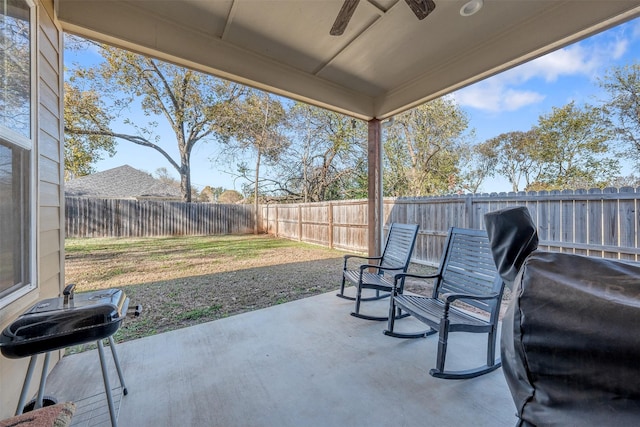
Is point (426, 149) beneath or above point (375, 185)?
above

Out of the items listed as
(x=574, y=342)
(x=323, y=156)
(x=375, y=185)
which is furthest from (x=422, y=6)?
(x=323, y=156)

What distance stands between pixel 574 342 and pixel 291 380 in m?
1.56

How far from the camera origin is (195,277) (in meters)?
4.52

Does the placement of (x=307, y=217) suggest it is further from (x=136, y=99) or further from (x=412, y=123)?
(x=136, y=99)

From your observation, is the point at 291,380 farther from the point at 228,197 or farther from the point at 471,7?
the point at 228,197

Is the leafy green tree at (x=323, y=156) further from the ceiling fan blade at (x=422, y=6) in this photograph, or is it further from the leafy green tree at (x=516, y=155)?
the ceiling fan blade at (x=422, y=6)

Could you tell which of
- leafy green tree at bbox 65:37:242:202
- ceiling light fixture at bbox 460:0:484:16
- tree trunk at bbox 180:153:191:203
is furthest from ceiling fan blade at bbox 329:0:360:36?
tree trunk at bbox 180:153:191:203

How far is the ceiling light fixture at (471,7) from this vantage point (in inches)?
80.0

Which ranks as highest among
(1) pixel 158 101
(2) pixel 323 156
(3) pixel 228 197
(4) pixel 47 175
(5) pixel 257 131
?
(1) pixel 158 101

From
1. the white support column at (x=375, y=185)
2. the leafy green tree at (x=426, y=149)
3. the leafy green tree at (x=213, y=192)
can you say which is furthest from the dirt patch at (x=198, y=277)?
the leafy green tree at (x=213, y=192)

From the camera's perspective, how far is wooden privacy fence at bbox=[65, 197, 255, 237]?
8.78 meters

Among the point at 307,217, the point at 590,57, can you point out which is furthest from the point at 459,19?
the point at 590,57

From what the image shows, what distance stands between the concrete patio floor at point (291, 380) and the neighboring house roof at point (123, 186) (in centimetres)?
1518

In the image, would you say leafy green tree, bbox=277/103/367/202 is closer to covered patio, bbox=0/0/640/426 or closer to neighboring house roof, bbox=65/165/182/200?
covered patio, bbox=0/0/640/426
